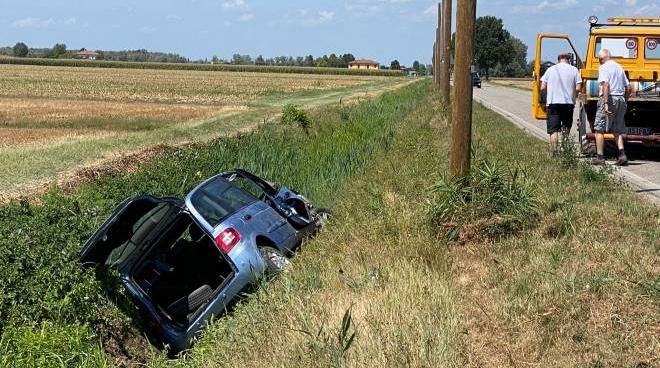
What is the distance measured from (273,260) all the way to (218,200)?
4.16 ft

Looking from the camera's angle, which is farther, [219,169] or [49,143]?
[49,143]

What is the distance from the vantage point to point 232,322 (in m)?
5.95

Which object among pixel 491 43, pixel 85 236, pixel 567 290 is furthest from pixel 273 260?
pixel 491 43

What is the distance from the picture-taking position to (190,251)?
909 cm

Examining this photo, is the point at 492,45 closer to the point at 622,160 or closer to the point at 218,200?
the point at 622,160

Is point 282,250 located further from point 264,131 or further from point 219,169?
point 264,131

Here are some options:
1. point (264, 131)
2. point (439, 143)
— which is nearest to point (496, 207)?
point (439, 143)

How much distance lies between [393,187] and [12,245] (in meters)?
4.41

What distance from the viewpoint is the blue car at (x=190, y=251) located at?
754 cm

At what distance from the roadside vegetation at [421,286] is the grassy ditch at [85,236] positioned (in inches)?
0.9

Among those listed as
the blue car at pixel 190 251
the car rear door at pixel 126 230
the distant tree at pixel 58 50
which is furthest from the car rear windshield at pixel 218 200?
the distant tree at pixel 58 50

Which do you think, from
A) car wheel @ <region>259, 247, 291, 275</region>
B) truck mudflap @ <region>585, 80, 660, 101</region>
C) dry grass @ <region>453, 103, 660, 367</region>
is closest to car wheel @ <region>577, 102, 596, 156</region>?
truck mudflap @ <region>585, 80, 660, 101</region>

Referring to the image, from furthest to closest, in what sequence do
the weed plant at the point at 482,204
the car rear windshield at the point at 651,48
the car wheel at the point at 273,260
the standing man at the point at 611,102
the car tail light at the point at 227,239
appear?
1. the car rear windshield at the point at 651,48
2. the standing man at the point at 611,102
3. the car tail light at the point at 227,239
4. the car wheel at the point at 273,260
5. the weed plant at the point at 482,204

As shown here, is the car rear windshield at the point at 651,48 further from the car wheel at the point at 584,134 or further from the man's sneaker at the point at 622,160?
the man's sneaker at the point at 622,160
